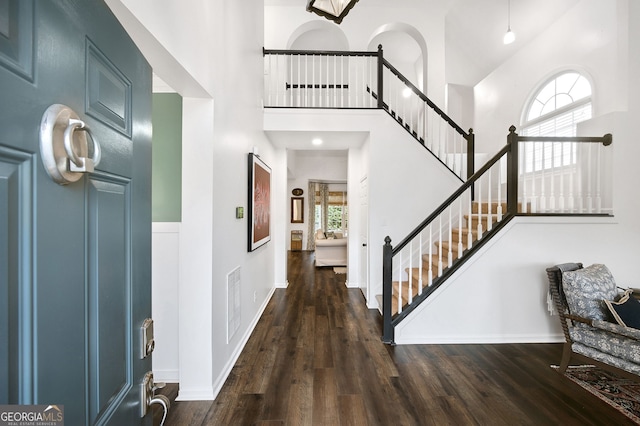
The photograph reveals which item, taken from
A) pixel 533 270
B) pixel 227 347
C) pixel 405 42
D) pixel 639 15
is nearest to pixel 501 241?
pixel 533 270

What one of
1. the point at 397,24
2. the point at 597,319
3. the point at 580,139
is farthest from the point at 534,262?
the point at 397,24

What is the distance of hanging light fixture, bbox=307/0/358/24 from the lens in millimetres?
1956

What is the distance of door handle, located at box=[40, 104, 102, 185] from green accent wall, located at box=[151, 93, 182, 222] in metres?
1.79

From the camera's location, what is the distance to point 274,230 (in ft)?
16.1

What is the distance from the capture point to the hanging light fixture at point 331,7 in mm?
1956

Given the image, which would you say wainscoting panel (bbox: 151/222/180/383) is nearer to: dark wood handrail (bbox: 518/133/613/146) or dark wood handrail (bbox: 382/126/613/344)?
dark wood handrail (bbox: 382/126/613/344)

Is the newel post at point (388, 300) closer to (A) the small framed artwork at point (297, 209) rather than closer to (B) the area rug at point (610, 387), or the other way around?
(B) the area rug at point (610, 387)

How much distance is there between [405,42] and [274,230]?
5.02 m

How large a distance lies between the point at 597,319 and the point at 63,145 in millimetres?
3405

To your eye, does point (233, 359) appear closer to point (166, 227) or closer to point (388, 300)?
point (166, 227)

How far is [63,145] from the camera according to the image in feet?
1.62

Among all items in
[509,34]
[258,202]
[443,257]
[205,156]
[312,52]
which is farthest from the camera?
[312,52]

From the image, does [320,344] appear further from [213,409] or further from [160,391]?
[160,391]

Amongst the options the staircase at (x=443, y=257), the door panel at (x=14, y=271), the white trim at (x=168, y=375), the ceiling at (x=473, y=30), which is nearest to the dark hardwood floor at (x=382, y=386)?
the white trim at (x=168, y=375)
